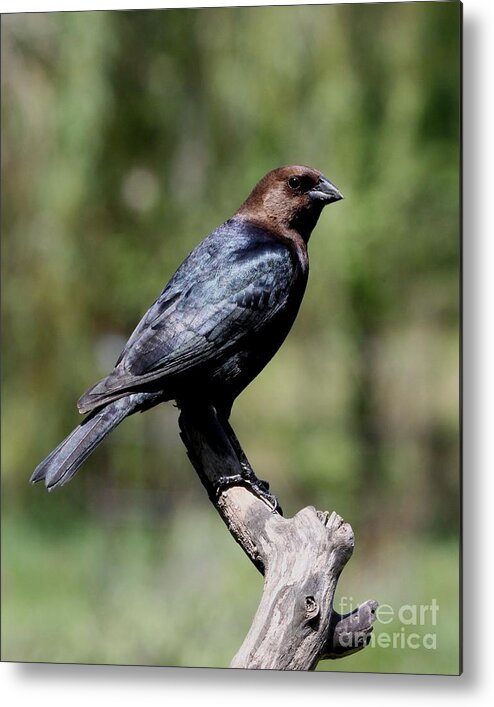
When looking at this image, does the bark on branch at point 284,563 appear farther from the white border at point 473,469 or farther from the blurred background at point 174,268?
the blurred background at point 174,268

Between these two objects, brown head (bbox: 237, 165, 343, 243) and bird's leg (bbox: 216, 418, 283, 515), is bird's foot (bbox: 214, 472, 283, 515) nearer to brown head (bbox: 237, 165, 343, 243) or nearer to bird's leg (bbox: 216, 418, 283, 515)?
bird's leg (bbox: 216, 418, 283, 515)

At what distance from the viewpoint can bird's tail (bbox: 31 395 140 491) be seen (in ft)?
8.18

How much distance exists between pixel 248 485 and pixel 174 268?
0.76 meters

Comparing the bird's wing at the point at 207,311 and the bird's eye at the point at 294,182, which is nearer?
the bird's wing at the point at 207,311

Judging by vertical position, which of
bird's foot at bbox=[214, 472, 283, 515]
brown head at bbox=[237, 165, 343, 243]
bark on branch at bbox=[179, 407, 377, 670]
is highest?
brown head at bbox=[237, 165, 343, 243]

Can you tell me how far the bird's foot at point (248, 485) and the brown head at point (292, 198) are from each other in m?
0.65

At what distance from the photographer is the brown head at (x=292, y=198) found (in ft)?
9.23

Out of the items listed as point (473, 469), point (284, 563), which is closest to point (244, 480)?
point (284, 563)

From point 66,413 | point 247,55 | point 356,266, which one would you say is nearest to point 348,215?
point 356,266

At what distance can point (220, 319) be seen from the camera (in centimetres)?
258

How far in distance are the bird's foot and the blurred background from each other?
0.32 metres

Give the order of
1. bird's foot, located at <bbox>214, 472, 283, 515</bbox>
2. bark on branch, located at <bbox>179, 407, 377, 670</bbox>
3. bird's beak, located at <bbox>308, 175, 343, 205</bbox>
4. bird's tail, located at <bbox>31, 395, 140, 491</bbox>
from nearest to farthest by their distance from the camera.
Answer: bark on branch, located at <bbox>179, 407, 377, 670</bbox> → bird's tail, located at <bbox>31, 395, 140, 491</bbox> → bird's foot, located at <bbox>214, 472, 283, 515</bbox> → bird's beak, located at <bbox>308, 175, 343, 205</bbox>

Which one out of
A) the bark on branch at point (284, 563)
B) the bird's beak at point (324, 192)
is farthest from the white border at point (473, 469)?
the bird's beak at point (324, 192)

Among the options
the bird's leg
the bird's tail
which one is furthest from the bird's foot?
the bird's tail
